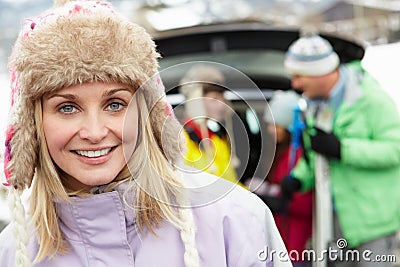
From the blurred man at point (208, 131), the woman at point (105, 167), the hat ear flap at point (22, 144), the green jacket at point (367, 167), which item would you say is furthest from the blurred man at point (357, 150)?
the hat ear flap at point (22, 144)

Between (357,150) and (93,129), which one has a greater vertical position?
(93,129)

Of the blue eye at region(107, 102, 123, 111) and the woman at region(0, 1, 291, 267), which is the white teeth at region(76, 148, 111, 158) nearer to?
the woman at region(0, 1, 291, 267)

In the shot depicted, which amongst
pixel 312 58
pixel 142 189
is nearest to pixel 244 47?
pixel 312 58

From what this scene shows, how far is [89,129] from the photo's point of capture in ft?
5.72

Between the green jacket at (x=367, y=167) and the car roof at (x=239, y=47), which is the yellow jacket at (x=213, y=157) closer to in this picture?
the green jacket at (x=367, y=167)

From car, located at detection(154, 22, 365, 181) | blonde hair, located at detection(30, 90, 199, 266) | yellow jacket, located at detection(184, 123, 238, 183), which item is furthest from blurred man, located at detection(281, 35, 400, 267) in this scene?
blonde hair, located at detection(30, 90, 199, 266)

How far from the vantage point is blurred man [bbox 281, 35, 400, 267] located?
11.1ft

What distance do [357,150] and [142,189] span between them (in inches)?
70.3

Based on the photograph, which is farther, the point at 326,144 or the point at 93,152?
the point at 326,144

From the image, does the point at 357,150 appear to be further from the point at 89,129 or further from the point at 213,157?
the point at 89,129

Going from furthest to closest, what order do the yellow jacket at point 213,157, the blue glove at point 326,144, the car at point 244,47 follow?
1. the car at point 244,47
2. the blue glove at point 326,144
3. the yellow jacket at point 213,157

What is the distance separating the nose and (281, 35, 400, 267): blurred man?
6.26 feet

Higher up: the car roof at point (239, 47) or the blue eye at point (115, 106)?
the car roof at point (239, 47)

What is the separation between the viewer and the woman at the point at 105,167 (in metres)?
1.76
